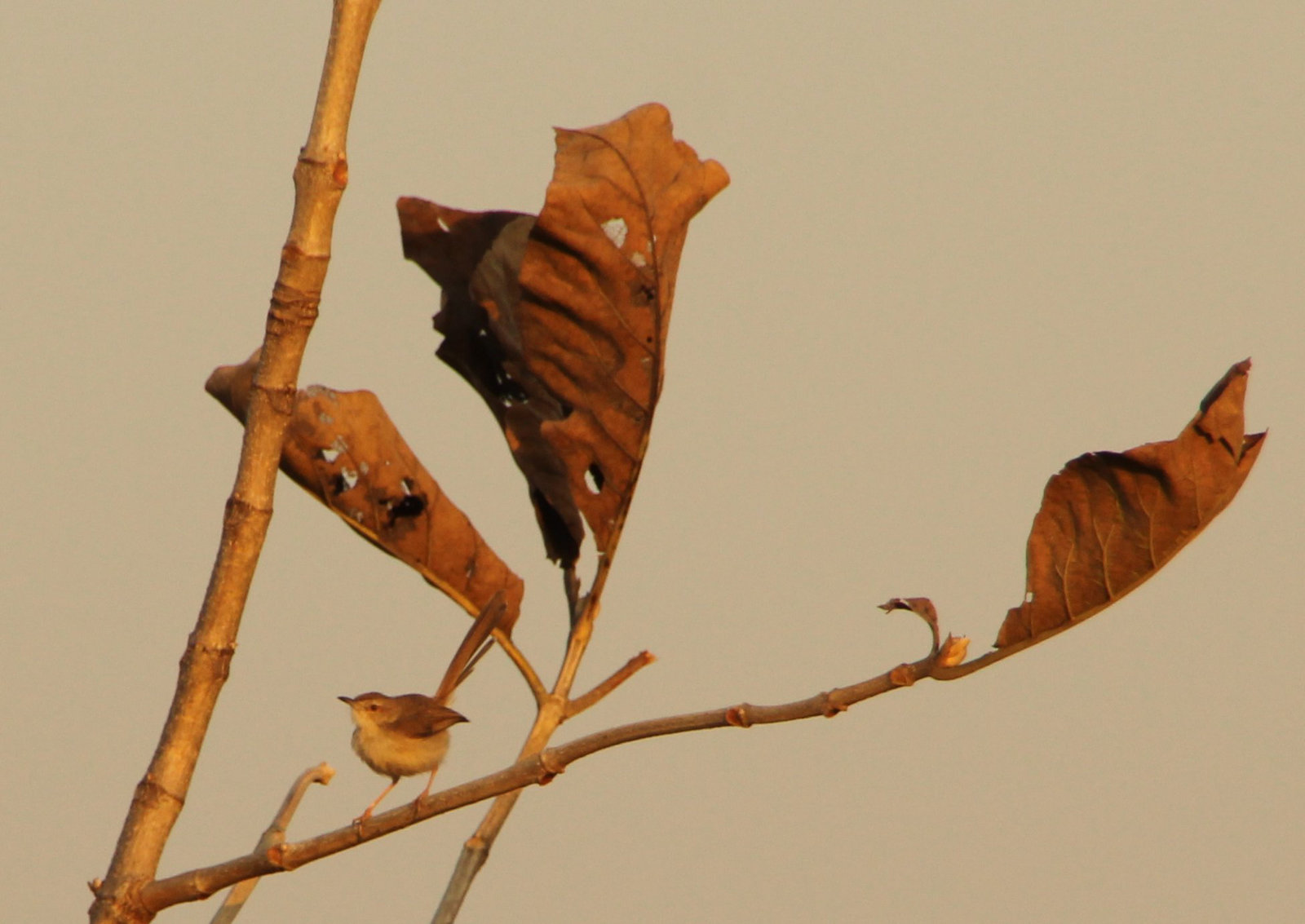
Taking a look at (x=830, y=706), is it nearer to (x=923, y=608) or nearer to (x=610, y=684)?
(x=923, y=608)

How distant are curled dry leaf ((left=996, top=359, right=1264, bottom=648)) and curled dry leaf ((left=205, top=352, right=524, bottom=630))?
725 millimetres


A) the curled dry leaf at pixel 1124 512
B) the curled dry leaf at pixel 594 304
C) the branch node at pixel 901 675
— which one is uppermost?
the curled dry leaf at pixel 594 304

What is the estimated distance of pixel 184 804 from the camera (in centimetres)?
154

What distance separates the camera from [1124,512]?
127cm

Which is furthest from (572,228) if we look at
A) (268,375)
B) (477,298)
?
(268,375)

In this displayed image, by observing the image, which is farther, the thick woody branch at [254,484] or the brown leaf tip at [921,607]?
the thick woody branch at [254,484]

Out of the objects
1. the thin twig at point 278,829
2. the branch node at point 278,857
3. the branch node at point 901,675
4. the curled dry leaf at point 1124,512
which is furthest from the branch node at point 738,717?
the thin twig at point 278,829

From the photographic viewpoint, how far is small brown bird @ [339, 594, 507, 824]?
5.91 ft

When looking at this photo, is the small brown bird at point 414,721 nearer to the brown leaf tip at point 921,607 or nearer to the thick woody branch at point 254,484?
the thick woody branch at point 254,484

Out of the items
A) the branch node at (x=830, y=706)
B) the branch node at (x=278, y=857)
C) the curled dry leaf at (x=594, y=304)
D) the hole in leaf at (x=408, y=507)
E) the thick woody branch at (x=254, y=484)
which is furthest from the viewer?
the hole in leaf at (x=408, y=507)

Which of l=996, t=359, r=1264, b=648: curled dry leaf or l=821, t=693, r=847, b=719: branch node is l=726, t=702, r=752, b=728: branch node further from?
l=996, t=359, r=1264, b=648: curled dry leaf

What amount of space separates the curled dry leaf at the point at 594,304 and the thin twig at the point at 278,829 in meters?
0.49

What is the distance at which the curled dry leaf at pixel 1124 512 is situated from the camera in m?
1.21

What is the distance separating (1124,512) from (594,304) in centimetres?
66
